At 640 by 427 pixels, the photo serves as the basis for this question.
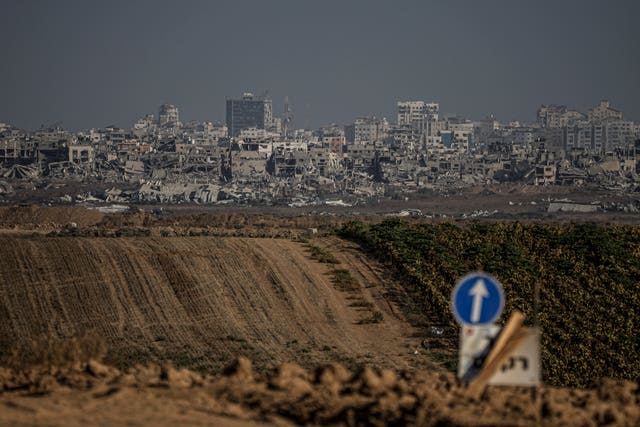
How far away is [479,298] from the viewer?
821 centimetres

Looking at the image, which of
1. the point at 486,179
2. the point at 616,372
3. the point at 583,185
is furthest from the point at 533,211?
the point at 616,372

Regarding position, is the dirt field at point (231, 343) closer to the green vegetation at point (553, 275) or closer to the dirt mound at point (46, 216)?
the green vegetation at point (553, 275)

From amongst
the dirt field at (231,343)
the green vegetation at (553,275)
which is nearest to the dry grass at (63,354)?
the dirt field at (231,343)

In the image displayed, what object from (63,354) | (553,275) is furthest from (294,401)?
(553,275)

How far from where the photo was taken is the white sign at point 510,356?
8.27 metres

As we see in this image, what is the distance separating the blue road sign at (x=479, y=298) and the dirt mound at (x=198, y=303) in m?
7.93

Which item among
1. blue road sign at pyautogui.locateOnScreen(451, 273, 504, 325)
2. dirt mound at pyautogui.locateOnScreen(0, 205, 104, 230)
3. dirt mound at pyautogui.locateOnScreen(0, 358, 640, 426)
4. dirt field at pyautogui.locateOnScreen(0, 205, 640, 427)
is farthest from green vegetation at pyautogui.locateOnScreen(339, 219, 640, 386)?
dirt mound at pyautogui.locateOnScreen(0, 205, 104, 230)

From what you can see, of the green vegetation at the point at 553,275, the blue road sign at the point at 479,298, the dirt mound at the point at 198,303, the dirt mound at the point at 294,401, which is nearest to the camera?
the dirt mound at the point at 294,401

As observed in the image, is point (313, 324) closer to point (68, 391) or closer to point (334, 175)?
point (68, 391)

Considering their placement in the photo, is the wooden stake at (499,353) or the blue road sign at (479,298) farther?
the wooden stake at (499,353)

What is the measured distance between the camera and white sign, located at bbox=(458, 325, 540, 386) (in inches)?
325

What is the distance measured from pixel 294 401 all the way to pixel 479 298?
1666mm

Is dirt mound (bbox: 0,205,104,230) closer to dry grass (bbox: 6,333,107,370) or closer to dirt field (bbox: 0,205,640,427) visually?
dirt field (bbox: 0,205,640,427)

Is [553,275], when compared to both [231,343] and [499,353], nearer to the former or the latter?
[231,343]
